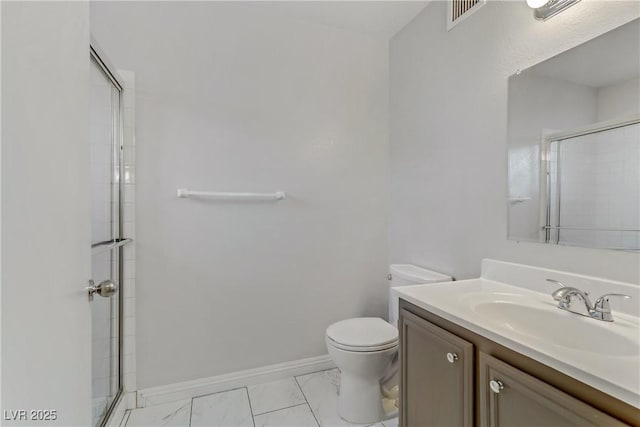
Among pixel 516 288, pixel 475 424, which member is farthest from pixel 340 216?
pixel 475 424

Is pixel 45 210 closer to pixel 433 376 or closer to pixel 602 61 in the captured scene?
pixel 433 376

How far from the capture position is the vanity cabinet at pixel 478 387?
674 mm

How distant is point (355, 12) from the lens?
1.97m

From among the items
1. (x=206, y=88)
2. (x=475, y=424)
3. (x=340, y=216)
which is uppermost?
(x=206, y=88)

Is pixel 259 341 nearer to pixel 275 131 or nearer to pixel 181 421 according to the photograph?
pixel 181 421

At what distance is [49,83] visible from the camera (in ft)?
1.91

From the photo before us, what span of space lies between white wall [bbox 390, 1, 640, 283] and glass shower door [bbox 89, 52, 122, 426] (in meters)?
1.66

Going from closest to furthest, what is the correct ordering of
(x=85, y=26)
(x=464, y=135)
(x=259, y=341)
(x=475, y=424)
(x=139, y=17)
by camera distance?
1. (x=85, y=26)
2. (x=475, y=424)
3. (x=464, y=135)
4. (x=139, y=17)
5. (x=259, y=341)

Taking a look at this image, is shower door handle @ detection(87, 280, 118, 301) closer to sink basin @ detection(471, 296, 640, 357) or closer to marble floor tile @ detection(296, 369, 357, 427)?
sink basin @ detection(471, 296, 640, 357)

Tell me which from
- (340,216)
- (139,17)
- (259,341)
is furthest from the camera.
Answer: (340,216)

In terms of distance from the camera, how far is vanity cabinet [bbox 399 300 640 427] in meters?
0.67

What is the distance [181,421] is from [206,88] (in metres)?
1.84

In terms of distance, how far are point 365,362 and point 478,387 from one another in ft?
2.35

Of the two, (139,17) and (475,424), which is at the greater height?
(139,17)
